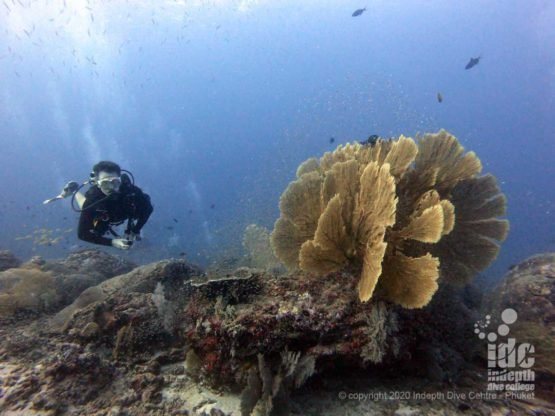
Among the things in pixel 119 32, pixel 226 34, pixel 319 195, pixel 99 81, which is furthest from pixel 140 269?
pixel 99 81

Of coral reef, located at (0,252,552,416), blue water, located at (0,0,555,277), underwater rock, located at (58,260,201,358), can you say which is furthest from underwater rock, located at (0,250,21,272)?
blue water, located at (0,0,555,277)

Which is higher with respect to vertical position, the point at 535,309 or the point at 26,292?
the point at 535,309

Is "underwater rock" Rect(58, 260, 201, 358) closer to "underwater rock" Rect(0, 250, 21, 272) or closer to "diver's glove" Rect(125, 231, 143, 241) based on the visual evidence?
"diver's glove" Rect(125, 231, 143, 241)

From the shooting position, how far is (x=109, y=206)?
6910 millimetres

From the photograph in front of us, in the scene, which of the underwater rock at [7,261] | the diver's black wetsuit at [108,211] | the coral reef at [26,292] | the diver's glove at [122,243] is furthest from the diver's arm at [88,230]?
the underwater rock at [7,261]

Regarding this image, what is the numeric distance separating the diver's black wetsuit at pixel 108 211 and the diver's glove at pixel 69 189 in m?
1.14

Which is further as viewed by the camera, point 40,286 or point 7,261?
point 7,261

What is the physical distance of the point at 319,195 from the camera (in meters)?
4.16

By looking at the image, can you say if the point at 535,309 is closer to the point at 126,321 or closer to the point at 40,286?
the point at 126,321

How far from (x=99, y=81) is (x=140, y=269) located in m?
111

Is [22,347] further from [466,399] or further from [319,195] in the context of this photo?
[466,399]

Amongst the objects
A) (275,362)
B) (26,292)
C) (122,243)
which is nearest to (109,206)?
(122,243)

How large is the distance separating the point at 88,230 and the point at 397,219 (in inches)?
236

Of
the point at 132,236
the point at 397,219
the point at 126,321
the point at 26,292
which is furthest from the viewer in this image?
the point at 132,236
